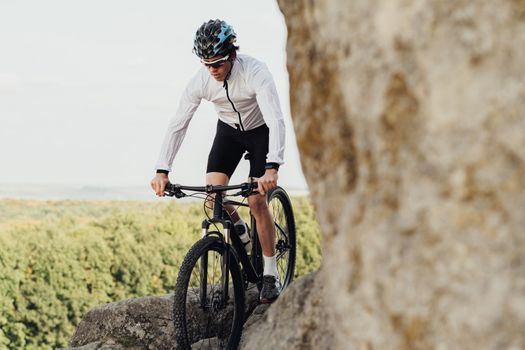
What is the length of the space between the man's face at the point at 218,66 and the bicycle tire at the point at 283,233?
5.42 feet

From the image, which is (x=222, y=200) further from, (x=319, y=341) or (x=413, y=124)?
(x=413, y=124)

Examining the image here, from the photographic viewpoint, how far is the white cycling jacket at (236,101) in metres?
7.48

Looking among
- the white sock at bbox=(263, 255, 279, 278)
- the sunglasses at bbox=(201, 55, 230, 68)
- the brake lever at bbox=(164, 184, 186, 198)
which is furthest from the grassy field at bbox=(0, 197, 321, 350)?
the sunglasses at bbox=(201, 55, 230, 68)

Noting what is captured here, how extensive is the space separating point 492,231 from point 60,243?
24.9 m

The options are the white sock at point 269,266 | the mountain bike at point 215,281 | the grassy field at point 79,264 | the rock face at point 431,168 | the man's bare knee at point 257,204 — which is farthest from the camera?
the grassy field at point 79,264

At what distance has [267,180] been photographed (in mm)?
7145

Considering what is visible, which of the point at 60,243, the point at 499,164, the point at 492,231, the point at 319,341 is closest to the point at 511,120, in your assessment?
the point at 499,164

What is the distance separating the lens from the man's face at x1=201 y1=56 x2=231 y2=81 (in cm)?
730

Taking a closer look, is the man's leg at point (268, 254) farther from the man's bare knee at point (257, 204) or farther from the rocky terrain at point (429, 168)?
the rocky terrain at point (429, 168)

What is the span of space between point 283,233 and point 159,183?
203 centimetres

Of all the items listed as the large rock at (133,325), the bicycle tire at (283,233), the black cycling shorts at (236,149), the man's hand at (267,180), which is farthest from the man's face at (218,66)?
the large rock at (133,325)

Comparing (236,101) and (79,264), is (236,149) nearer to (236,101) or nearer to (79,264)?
(236,101)

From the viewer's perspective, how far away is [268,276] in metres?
8.20

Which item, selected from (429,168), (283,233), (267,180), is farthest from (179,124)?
(429,168)
